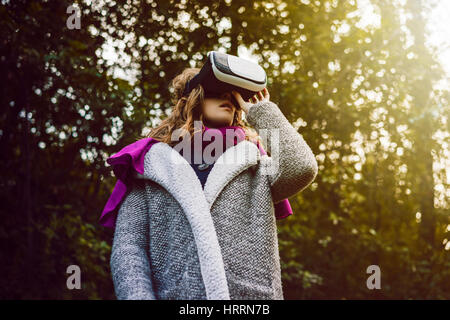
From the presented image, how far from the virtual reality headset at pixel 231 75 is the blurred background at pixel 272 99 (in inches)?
58.5

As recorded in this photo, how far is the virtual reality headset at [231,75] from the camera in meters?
1.42

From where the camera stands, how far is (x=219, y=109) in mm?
1535

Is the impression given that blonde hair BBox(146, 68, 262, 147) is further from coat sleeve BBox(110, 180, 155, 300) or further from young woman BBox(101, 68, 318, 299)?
coat sleeve BBox(110, 180, 155, 300)

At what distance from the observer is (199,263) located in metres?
1.24

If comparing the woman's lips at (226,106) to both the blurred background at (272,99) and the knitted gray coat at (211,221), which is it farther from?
the blurred background at (272,99)

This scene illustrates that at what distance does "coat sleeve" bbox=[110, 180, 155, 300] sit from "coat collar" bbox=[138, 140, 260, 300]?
0.10m

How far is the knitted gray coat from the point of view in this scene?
1.25m

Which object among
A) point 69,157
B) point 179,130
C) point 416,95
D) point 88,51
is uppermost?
point 88,51

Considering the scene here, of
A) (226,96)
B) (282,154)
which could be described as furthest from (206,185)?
(226,96)

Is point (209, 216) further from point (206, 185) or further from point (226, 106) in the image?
point (226, 106)

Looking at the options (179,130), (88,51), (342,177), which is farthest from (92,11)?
(342,177)

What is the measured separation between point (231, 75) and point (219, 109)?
0.16 meters
